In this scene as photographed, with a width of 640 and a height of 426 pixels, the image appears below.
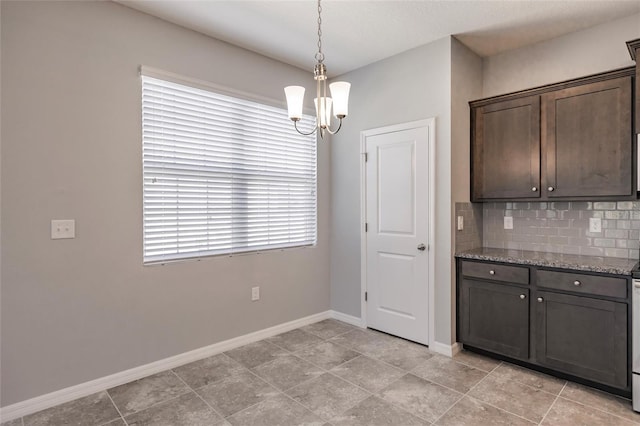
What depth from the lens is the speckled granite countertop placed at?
2466 mm

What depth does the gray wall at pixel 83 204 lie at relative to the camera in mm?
2258

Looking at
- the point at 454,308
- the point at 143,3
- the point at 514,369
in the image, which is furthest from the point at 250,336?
the point at 143,3

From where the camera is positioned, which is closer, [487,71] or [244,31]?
[244,31]

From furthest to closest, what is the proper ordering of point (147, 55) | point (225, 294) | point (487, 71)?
point (487, 71)
point (225, 294)
point (147, 55)

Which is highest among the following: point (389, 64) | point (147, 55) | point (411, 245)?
point (389, 64)

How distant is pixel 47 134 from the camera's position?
7.73ft

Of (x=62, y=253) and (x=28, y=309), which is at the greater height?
(x=62, y=253)

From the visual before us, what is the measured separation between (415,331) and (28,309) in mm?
3020

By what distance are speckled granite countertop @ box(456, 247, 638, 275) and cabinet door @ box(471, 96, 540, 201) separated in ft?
1.65

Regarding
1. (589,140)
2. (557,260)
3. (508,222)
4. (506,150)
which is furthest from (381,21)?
(557,260)

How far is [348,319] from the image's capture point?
402 centimetres

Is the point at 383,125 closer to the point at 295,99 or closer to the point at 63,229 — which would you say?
the point at 295,99

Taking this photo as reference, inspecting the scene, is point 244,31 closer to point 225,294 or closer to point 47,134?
point 47,134

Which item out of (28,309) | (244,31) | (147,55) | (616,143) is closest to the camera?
(28,309)
